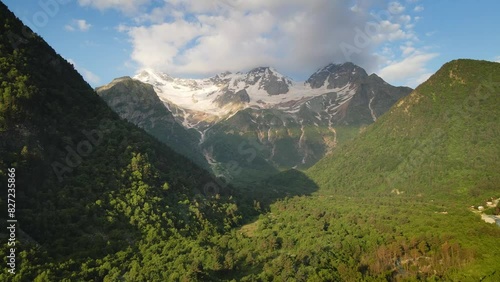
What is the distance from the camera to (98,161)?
460ft

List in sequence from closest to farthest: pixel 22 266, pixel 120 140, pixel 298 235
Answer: pixel 22 266 → pixel 298 235 → pixel 120 140

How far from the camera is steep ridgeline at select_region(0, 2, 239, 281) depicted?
95.6 meters

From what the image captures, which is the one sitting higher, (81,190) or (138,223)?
(81,190)

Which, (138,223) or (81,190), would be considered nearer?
(81,190)

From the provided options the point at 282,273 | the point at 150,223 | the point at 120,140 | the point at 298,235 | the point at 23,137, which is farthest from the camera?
the point at 120,140

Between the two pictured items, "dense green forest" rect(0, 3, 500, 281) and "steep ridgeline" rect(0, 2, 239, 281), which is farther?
"dense green forest" rect(0, 3, 500, 281)

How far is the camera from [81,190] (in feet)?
400

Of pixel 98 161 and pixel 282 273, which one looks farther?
pixel 98 161

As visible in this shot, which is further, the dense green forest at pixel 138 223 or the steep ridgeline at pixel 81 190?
the dense green forest at pixel 138 223

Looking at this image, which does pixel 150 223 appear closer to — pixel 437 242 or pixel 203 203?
pixel 203 203

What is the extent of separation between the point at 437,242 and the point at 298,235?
45.9 m

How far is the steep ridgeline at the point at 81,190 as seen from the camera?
9556cm

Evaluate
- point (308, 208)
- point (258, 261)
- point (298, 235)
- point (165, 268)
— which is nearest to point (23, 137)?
point (165, 268)

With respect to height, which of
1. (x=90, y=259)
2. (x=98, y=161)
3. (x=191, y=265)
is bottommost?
(x=191, y=265)
